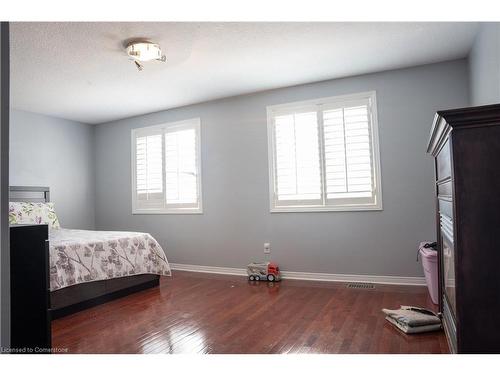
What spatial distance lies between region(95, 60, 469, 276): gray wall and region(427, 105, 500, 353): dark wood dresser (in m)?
2.37

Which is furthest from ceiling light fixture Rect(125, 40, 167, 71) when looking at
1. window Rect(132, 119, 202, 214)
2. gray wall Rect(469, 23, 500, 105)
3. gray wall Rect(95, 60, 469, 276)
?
gray wall Rect(469, 23, 500, 105)

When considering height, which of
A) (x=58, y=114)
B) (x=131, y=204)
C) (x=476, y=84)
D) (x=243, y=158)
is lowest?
(x=131, y=204)

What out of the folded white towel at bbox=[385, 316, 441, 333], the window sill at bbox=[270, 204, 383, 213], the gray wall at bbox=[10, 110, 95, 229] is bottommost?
the folded white towel at bbox=[385, 316, 441, 333]

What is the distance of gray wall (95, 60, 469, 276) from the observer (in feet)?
11.6

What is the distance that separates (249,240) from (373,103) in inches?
87.3

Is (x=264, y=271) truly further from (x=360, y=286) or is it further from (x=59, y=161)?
(x=59, y=161)

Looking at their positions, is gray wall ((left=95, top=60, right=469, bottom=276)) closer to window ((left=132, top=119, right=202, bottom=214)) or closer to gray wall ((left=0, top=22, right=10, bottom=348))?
window ((left=132, top=119, right=202, bottom=214))

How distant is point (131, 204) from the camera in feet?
17.6

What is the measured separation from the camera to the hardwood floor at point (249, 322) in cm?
220

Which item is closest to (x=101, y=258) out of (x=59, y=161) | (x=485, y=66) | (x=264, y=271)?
(x=264, y=271)

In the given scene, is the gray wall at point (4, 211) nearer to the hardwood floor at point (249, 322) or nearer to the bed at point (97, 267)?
the hardwood floor at point (249, 322)
